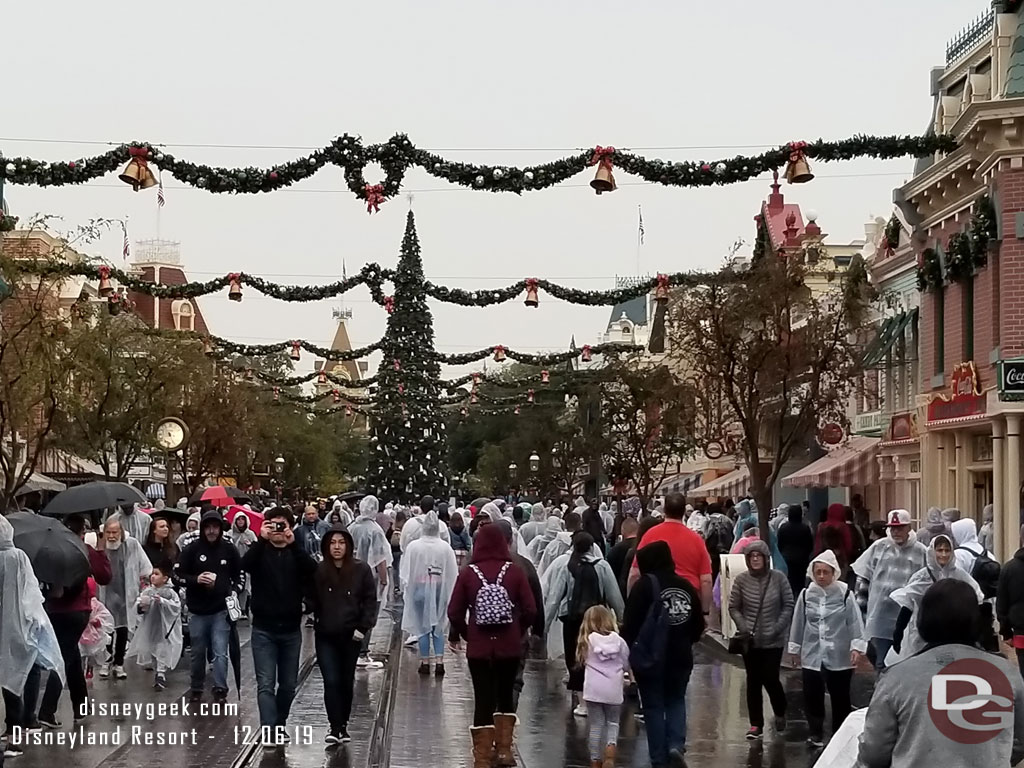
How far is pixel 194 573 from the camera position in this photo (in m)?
15.1

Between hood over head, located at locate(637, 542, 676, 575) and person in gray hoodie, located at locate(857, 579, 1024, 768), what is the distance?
6.11 metres

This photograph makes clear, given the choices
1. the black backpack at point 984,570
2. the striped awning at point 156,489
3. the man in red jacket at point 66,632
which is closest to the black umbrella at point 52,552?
the man in red jacket at point 66,632

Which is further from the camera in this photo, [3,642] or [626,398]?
[626,398]

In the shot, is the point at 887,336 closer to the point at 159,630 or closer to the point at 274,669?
the point at 159,630

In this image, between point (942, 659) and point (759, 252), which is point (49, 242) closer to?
point (759, 252)

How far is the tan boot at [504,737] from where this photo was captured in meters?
11.9

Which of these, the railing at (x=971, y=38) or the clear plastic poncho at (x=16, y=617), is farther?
the railing at (x=971, y=38)

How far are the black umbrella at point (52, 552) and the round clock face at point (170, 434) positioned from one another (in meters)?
25.9

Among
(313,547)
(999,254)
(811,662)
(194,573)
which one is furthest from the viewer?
(999,254)

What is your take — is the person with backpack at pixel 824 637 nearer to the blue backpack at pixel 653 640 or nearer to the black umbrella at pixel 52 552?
the blue backpack at pixel 653 640

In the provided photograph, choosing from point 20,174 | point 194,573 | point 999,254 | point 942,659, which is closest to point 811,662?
point 194,573

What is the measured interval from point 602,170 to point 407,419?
3541 centimetres

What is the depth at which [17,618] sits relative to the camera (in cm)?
1124

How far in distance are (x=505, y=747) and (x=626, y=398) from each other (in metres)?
49.2
